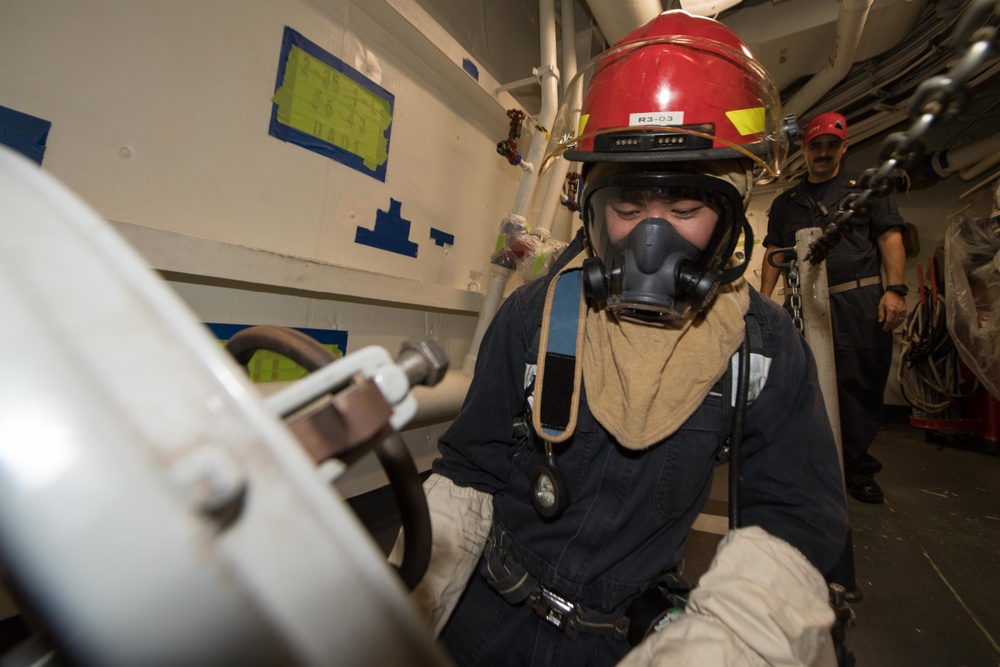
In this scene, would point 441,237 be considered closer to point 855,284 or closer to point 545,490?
point 545,490

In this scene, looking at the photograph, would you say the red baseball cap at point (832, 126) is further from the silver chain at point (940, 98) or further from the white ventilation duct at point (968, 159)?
the white ventilation duct at point (968, 159)

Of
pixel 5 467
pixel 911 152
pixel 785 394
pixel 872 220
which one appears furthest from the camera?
pixel 872 220

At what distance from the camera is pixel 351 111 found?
5.15 feet

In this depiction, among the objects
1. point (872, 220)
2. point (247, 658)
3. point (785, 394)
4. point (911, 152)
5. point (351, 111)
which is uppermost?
point (872, 220)

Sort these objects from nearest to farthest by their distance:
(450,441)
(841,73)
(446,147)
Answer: (450,441) < (446,147) < (841,73)

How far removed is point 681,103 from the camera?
2.82 ft

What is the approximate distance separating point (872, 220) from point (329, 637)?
10.3ft

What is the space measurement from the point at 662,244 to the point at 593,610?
2.70ft

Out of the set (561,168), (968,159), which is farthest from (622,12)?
(968,159)

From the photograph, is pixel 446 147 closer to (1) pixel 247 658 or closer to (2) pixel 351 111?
(2) pixel 351 111

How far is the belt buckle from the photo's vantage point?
2.63 feet

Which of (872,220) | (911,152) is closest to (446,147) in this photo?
(911,152)

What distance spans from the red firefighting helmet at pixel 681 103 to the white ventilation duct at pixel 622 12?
1236 mm

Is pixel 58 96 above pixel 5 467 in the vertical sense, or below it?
above
